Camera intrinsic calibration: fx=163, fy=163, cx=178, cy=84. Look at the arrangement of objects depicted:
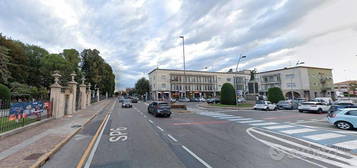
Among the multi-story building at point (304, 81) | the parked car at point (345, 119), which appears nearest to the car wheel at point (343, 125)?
the parked car at point (345, 119)

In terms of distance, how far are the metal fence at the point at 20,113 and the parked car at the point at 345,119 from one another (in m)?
20.3

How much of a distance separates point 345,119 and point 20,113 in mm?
21394

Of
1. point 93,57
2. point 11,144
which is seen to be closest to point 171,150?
point 11,144

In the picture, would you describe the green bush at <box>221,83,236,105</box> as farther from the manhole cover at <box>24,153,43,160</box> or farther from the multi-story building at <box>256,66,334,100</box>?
the multi-story building at <box>256,66,334,100</box>

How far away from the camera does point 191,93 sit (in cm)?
7031

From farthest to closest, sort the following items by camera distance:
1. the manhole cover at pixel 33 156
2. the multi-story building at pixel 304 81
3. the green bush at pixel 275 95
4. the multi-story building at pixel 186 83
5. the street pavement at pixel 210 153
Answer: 1. the multi-story building at pixel 186 83
2. the multi-story building at pixel 304 81
3. the green bush at pixel 275 95
4. the manhole cover at pixel 33 156
5. the street pavement at pixel 210 153

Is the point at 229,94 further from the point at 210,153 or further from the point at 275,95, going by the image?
the point at 210,153

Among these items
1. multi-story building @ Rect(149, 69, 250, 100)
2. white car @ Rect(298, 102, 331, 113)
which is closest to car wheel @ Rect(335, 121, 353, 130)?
white car @ Rect(298, 102, 331, 113)

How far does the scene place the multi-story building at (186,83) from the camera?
6594 cm

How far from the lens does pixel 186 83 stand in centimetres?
6925

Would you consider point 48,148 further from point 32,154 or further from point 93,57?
point 93,57

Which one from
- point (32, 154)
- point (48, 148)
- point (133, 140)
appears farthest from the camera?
point (133, 140)

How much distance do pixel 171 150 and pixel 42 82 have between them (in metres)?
54.2

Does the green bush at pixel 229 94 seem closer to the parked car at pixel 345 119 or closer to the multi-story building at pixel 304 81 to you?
the parked car at pixel 345 119
